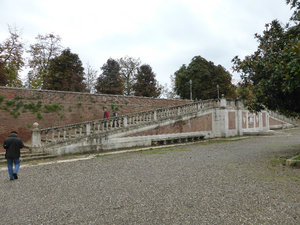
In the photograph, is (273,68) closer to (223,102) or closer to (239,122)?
(223,102)

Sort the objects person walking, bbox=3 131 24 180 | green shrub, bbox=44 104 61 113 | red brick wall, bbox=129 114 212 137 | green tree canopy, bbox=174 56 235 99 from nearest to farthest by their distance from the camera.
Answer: person walking, bbox=3 131 24 180 < red brick wall, bbox=129 114 212 137 < green shrub, bbox=44 104 61 113 < green tree canopy, bbox=174 56 235 99

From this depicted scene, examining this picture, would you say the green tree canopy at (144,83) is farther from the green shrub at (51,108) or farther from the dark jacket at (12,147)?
the dark jacket at (12,147)

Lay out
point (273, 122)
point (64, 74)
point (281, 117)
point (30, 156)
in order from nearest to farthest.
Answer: point (30, 156) → point (273, 122) → point (64, 74) → point (281, 117)

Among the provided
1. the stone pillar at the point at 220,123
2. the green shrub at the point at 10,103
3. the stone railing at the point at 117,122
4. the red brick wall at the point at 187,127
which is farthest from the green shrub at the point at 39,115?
the stone pillar at the point at 220,123

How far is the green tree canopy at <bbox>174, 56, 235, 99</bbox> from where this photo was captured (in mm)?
40625

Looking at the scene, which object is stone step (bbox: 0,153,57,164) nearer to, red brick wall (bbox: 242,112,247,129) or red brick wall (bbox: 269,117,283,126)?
red brick wall (bbox: 242,112,247,129)

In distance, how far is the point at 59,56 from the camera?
3039 centimetres

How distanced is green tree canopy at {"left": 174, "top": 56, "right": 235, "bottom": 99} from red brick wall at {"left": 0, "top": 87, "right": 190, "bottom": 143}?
77.9 feet

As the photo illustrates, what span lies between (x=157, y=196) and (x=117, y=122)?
38.3 feet

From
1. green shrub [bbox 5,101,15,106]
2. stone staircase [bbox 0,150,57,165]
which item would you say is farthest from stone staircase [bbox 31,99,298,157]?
green shrub [bbox 5,101,15,106]

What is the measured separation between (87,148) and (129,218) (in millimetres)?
8845

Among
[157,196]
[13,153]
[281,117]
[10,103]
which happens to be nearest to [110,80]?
[10,103]

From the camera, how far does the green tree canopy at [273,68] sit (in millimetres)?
6621

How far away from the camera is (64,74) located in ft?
100
